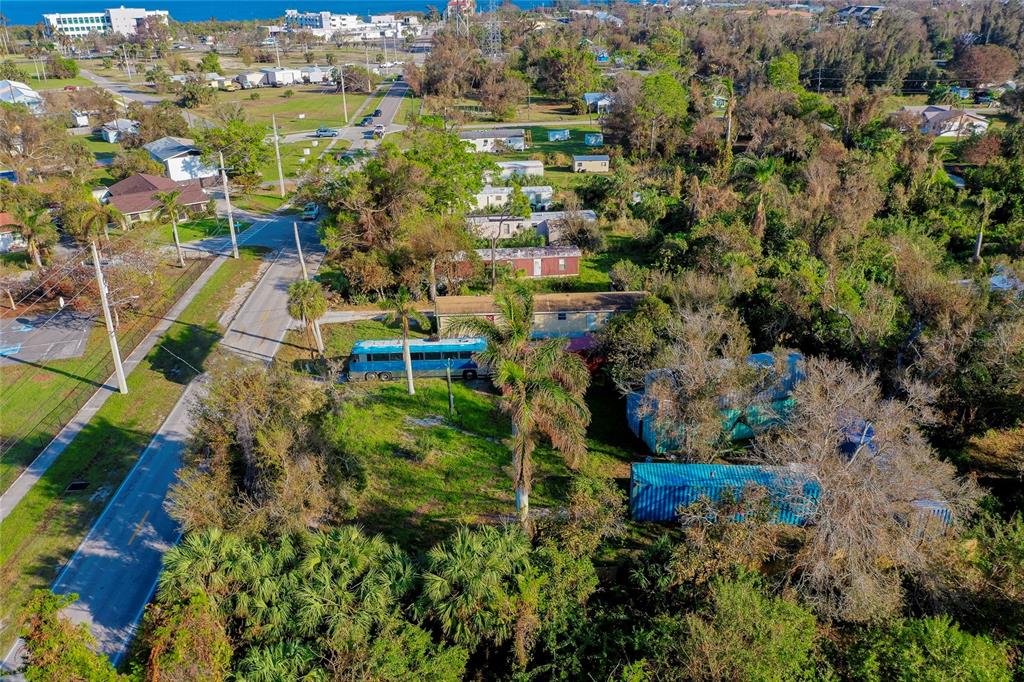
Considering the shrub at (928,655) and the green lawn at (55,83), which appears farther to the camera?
the green lawn at (55,83)

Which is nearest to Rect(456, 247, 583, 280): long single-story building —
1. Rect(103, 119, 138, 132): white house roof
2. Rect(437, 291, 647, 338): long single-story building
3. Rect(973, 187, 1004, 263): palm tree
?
Rect(437, 291, 647, 338): long single-story building

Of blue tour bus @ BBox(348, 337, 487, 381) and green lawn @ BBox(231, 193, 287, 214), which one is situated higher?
green lawn @ BBox(231, 193, 287, 214)

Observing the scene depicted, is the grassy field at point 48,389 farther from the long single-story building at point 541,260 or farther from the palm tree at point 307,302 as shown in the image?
the long single-story building at point 541,260

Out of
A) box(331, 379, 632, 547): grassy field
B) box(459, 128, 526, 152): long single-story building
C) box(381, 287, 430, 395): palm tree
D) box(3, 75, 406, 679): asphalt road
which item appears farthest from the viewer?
box(459, 128, 526, 152): long single-story building

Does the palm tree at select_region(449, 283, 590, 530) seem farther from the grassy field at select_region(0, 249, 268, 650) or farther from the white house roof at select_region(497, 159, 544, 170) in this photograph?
the white house roof at select_region(497, 159, 544, 170)

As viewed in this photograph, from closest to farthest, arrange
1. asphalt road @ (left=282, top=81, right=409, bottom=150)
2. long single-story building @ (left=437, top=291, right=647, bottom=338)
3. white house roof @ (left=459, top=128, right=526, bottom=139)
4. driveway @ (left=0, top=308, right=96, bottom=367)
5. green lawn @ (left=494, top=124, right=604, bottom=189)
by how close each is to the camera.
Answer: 1. driveway @ (left=0, top=308, right=96, bottom=367)
2. long single-story building @ (left=437, top=291, right=647, bottom=338)
3. green lawn @ (left=494, top=124, right=604, bottom=189)
4. white house roof @ (left=459, top=128, right=526, bottom=139)
5. asphalt road @ (left=282, top=81, right=409, bottom=150)

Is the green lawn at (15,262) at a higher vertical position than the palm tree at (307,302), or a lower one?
lower

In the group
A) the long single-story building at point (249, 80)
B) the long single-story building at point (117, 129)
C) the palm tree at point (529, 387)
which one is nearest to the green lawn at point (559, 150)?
the long single-story building at point (117, 129)

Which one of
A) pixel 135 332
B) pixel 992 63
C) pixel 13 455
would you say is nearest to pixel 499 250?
pixel 135 332
